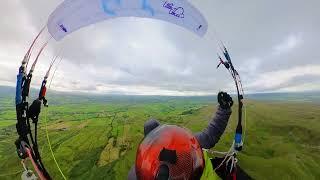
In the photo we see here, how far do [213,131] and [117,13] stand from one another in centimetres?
297

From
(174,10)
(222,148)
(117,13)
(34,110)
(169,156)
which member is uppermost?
(174,10)

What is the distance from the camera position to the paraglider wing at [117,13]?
5366 mm

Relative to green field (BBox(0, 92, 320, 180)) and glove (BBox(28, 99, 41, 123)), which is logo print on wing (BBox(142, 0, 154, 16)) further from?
green field (BBox(0, 92, 320, 180))

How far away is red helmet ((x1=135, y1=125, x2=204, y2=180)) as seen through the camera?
369 cm

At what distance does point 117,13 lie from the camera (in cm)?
611

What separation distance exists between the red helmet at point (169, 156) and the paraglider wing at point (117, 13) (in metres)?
2.64

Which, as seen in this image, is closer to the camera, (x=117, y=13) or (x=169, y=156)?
(x=169, y=156)

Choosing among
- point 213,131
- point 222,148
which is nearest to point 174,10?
point 213,131

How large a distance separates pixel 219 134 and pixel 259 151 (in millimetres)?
91822

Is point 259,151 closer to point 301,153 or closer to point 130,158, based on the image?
point 301,153

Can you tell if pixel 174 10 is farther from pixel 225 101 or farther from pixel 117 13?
pixel 225 101

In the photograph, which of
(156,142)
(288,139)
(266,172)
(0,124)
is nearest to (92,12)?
(156,142)

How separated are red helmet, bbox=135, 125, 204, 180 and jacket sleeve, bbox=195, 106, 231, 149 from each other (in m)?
2.25

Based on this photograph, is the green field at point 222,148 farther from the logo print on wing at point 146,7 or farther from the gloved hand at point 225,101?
the logo print on wing at point 146,7
